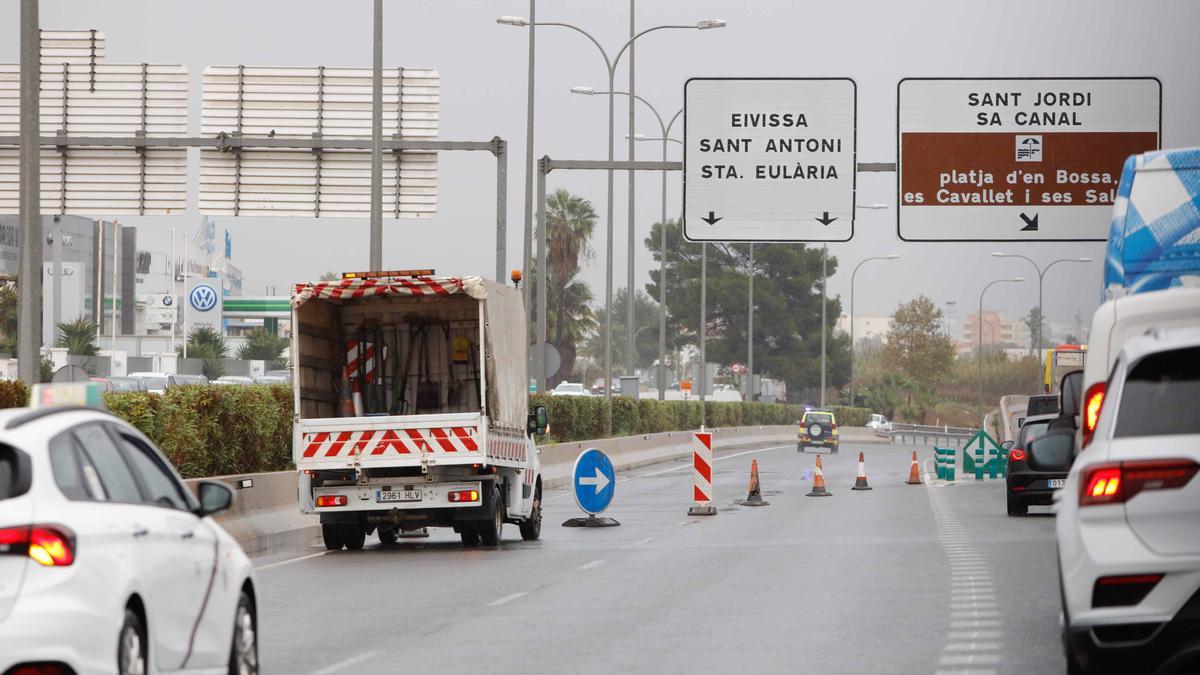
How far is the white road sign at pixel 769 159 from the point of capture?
107ft

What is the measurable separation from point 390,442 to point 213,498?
41.8ft

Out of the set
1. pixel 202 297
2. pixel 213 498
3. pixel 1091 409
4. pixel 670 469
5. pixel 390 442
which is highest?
pixel 202 297

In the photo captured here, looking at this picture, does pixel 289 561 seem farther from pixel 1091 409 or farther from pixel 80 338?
pixel 80 338

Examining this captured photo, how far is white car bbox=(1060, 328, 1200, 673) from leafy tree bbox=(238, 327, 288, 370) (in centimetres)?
11024

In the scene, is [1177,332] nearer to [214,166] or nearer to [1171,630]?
[1171,630]

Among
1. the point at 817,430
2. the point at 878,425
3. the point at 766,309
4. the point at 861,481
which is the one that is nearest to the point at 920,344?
the point at 766,309

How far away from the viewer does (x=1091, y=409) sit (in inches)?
422

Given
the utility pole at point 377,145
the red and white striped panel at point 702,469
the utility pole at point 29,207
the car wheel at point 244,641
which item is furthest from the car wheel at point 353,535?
the car wheel at point 244,641

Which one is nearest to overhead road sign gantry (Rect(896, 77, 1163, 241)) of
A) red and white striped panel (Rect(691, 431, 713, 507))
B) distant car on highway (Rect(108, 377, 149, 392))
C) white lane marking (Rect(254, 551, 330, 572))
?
red and white striped panel (Rect(691, 431, 713, 507))

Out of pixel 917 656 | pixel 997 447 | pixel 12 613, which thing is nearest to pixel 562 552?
pixel 917 656

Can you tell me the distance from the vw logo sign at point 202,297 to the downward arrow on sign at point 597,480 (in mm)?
97215

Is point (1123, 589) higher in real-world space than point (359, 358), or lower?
lower

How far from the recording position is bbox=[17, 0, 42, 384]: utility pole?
20.3 meters

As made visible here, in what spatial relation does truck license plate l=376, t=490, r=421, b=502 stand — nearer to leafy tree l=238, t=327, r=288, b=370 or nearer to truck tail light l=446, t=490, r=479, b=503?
truck tail light l=446, t=490, r=479, b=503
